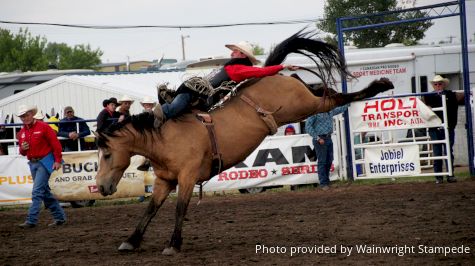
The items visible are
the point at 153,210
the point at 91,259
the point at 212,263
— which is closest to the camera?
the point at 212,263

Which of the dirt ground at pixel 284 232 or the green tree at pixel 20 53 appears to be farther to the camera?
the green tree at pixel 20 53

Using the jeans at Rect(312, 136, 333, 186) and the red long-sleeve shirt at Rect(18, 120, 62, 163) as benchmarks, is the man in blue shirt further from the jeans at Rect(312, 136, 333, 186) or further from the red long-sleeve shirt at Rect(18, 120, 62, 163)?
the red long-sleeve shirt at Rect(18, 120, 62, 163)

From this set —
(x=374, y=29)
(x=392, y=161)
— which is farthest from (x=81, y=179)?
(x=374, y=29)

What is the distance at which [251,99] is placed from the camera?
8.44 metres

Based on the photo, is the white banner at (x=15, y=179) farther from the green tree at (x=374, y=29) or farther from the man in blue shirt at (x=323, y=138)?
the green tree at (x=374, y=29)

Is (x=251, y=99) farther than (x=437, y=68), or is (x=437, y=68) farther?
(x=437, y=68)

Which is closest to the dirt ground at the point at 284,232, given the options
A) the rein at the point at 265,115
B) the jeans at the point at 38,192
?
the jeans at the point at 38,192

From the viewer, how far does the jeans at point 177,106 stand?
793 centimetres

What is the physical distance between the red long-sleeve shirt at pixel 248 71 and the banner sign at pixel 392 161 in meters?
6.08

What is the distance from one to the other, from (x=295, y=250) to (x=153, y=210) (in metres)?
1.68

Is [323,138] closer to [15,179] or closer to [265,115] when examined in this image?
[265,115]

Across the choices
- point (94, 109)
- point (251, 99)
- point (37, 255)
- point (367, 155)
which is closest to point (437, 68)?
point (367, 155)

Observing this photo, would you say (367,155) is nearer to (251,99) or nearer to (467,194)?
(467,194)

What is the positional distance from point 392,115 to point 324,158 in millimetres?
1555
